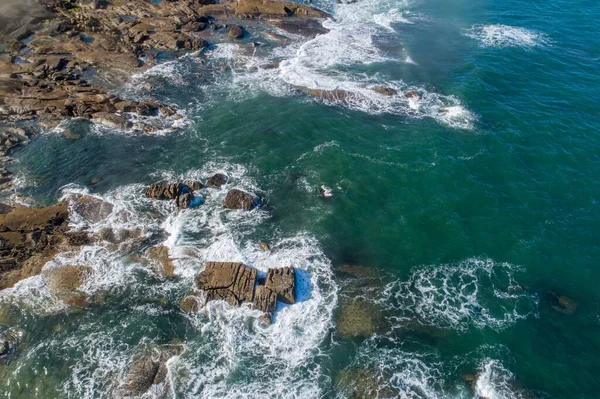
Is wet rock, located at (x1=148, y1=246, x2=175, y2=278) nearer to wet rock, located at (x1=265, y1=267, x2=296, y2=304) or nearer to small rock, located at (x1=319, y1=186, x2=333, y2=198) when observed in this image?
wet rock, located at (x1=265, y1=267, x2=296, y2=304)

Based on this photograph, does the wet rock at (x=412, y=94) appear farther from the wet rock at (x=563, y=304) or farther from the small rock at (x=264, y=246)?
the small rock at (x=264, y=246)

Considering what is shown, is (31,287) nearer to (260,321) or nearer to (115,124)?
(260,321)

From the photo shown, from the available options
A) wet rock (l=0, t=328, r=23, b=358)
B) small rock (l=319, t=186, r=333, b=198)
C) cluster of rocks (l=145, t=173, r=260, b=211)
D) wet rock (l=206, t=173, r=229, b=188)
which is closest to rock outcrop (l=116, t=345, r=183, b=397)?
wet rock (l=0, t=328, r=23, b=358)

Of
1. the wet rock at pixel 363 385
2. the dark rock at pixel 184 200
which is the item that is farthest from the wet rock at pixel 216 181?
the wet rock at pixel 363 385

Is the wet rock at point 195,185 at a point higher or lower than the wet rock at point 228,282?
higher

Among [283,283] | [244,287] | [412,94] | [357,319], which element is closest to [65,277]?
[244,287]

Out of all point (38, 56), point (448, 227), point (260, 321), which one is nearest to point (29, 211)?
point (260, 321)
